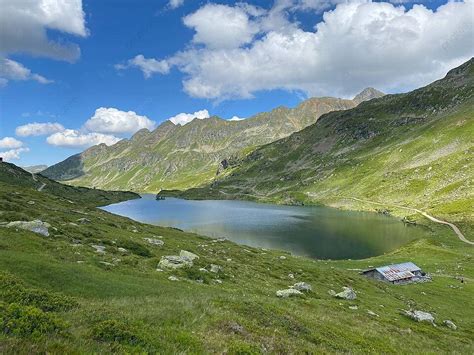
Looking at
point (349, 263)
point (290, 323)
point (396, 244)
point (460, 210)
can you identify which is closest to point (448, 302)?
point (349, 263)

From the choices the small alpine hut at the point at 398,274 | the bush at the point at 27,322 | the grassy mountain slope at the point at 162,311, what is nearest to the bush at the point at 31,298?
the grassy mountain slope at the point at 162,311

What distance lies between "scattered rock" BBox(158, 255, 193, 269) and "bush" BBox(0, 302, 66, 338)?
1029 inches

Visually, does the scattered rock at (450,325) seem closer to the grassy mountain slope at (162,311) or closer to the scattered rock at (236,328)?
the grassy mountain slope at (162,311)

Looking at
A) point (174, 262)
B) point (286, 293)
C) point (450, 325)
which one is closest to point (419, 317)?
point (450, 325)

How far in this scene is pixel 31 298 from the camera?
15039 millimetres

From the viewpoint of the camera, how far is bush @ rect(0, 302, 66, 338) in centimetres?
980

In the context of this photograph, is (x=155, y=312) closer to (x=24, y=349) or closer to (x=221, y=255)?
(x=24, y=349)

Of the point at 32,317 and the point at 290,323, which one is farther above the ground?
the point at 32,317

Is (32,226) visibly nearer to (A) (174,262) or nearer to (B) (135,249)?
(B) (135,249)

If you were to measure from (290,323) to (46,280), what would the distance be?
14.9 metres

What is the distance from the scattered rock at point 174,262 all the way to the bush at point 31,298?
21116 millimetres

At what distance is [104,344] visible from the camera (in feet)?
34.9

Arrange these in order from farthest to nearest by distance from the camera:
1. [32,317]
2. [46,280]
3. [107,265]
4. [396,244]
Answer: [396,244], [107,265], [46,280], [32,317]

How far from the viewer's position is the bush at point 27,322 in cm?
980
